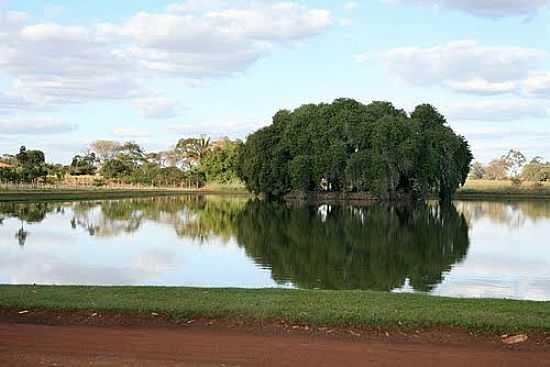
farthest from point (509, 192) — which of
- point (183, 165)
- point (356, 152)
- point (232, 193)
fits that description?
point (183, 165)

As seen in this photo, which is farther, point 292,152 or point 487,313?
point 292,152

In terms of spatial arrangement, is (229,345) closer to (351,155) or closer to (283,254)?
(283,254)

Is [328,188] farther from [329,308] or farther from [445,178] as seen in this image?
[329,308]

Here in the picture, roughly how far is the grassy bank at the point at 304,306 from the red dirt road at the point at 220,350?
2.45 ft

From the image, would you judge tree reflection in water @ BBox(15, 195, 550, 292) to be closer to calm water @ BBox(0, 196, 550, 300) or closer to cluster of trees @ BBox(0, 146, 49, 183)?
calm water @ BBox(0, 196, 550, 300)

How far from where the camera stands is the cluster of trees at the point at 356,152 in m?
66.5

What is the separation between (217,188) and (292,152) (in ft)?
140

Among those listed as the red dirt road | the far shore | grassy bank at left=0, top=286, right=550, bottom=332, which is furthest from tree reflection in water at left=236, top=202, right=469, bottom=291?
the far shore

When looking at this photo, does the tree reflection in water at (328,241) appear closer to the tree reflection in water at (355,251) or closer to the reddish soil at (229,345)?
the tree reflection in water at (355,251)

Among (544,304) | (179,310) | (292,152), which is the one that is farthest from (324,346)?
(292,152)

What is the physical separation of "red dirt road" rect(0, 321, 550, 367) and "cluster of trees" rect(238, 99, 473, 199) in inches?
2270

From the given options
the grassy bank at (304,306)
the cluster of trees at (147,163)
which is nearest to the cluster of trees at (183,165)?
the cluster of trees at (147,163)

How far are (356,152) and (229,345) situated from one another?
61.1 meters

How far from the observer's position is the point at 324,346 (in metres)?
8.26
